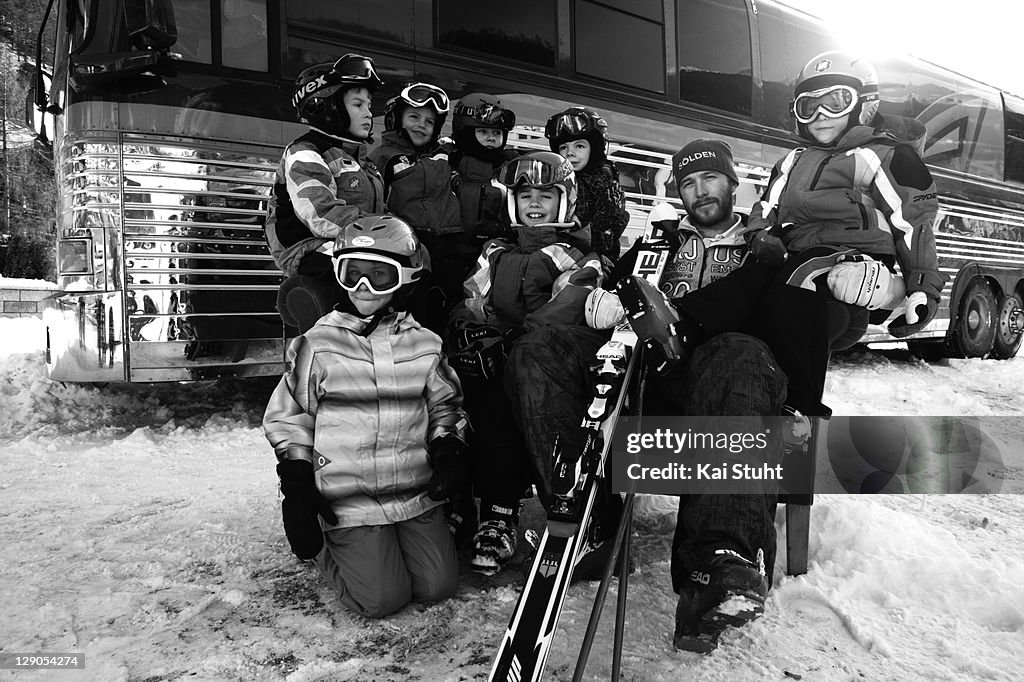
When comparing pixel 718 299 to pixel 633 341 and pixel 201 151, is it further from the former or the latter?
→ pixel 201 151

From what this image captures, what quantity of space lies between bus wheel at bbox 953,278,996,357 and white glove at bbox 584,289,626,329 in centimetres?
747

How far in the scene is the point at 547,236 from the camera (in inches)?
110

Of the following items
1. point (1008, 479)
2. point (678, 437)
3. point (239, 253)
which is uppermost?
point (239, 253)

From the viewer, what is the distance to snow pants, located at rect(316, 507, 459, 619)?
2.16 m

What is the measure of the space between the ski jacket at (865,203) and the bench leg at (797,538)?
87cm

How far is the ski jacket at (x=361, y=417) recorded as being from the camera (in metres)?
2.22

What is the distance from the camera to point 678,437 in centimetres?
208

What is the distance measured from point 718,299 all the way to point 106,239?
3.74 m

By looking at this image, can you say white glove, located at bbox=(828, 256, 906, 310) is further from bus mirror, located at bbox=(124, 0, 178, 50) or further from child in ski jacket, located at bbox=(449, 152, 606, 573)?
bus mirror, located at bbox=(124, 0, 178, 50)

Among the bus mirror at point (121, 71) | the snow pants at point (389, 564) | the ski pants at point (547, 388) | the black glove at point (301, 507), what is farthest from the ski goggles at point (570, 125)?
the bus mirror at point (121, 71)

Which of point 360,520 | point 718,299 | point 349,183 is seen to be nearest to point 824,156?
point 718,299

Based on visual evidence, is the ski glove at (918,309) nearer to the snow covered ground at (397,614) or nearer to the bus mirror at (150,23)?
the snow covered ground at (397,614)

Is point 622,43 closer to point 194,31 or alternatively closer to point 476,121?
point 476,121

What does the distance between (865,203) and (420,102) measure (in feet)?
7.17
